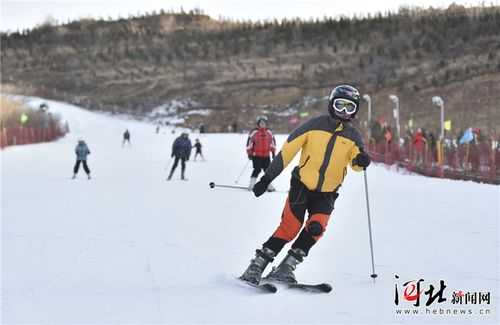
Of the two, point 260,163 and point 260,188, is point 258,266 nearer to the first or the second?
point 260,188

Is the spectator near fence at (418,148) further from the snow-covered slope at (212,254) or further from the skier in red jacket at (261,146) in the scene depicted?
the skier in red jacket at (261,146)

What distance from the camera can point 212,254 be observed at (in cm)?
763

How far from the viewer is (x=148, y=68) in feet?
358

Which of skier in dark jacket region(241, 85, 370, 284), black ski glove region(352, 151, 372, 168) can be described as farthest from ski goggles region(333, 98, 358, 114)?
black ski glove region(352, 151, 372, 168)

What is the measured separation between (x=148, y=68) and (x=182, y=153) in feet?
301

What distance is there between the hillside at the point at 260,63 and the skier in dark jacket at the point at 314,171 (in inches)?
1172

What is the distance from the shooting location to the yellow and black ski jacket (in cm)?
582

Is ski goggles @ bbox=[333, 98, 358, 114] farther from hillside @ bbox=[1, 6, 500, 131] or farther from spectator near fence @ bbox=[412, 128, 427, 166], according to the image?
hillside @ bbox=[1, 6, 500, 131]

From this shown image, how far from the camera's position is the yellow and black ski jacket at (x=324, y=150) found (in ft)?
19.1

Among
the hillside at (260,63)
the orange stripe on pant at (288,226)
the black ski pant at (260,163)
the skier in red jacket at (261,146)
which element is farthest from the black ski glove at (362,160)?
the hillside at (260,63)

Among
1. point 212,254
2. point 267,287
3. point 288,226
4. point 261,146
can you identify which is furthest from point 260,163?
point 267,287

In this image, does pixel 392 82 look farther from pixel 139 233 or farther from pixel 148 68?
pixel 139 233

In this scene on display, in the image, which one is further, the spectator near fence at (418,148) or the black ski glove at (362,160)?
the spectator near fence at (418,148)

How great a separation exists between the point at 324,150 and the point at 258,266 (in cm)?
100
